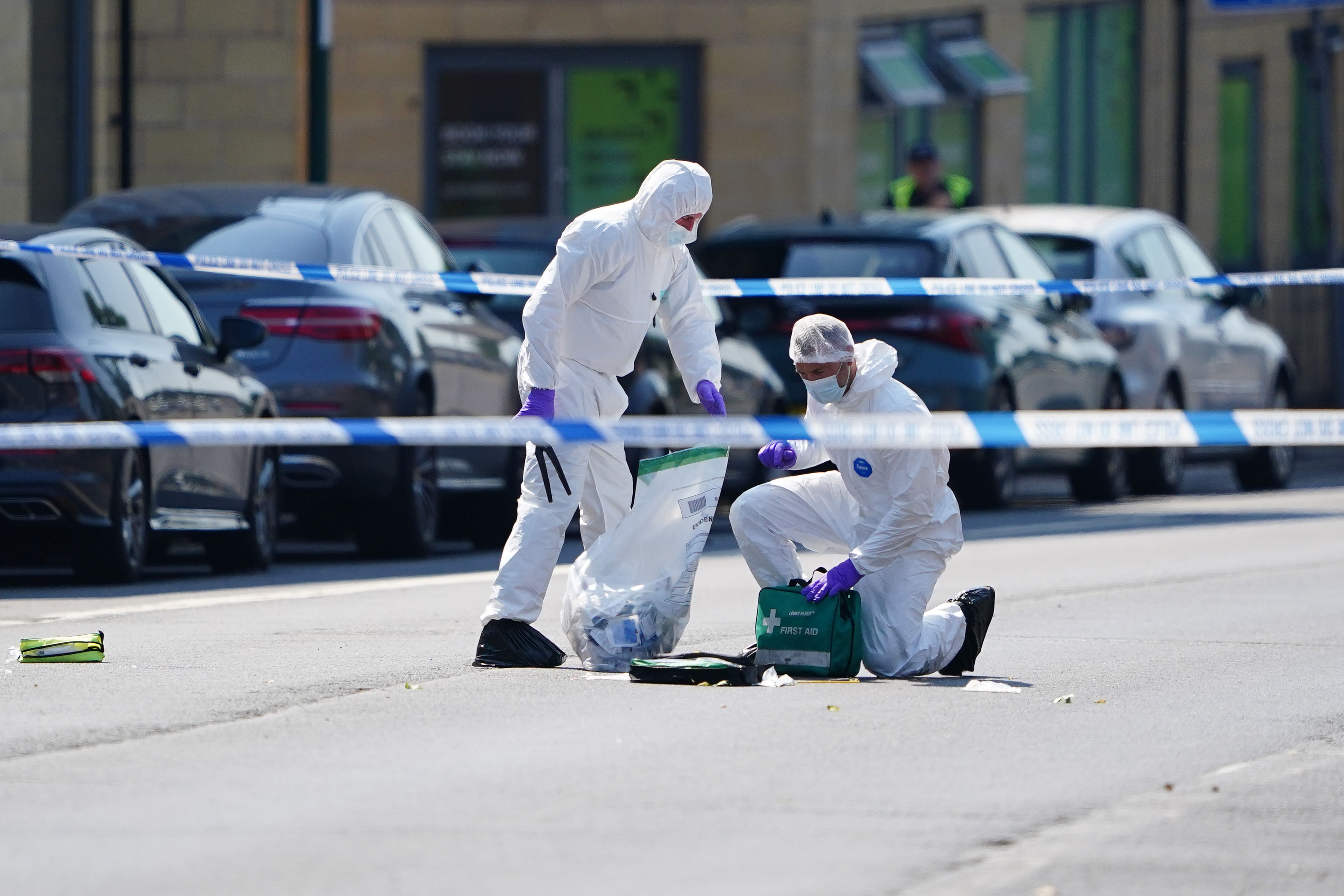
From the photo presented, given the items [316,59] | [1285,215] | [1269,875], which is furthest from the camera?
[1285,215]

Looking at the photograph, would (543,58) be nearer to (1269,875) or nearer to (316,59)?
(316,59)

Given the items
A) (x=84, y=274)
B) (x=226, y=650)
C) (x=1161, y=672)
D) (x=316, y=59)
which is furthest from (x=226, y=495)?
(x=316, y=59)

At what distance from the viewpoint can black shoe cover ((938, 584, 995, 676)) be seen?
8.20m

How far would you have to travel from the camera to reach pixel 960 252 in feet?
51.7

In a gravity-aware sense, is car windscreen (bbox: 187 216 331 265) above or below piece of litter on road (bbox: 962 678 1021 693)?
above

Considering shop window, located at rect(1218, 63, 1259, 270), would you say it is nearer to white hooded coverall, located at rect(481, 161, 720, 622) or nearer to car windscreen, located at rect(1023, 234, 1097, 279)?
car windscreen, located at rect(1023, 234, 1097, 279)

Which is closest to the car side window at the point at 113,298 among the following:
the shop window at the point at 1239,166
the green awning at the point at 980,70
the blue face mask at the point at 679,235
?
the blue face mask at the point at 679,235

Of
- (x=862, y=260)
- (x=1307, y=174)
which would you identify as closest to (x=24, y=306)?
(x=862, y=260)

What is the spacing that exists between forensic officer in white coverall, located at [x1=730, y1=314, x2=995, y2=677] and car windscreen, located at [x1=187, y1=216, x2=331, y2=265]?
14.4ft

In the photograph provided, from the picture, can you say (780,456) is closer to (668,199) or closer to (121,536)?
(668,199)

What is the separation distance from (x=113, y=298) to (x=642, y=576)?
382 centimetres

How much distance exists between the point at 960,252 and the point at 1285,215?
18.3 metres

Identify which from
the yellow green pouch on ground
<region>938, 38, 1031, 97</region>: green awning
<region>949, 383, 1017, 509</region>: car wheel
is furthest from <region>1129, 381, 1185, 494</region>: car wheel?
the yellow green pouch on ground

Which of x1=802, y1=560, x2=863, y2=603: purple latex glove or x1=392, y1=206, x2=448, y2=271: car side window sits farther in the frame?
x1=392, y1=206, x2=448, y2=271: car side window
